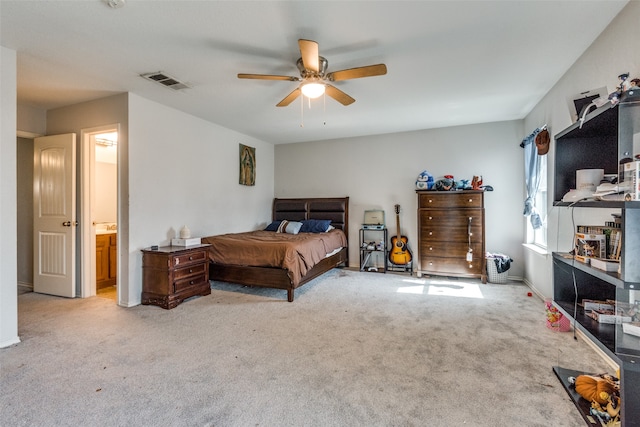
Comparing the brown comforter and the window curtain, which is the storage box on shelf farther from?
the brown comforter

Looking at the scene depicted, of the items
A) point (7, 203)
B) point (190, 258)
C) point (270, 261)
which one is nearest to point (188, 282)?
point (190, 258)

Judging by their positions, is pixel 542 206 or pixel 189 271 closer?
pixel 189 271

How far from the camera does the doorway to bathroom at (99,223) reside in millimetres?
3836

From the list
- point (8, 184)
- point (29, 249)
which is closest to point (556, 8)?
point (8, 184)

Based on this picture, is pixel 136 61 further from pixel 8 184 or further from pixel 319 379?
pixel 319 379

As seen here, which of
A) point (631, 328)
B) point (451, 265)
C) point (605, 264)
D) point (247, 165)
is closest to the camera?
point (631, 328)

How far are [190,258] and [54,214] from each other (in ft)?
6.63

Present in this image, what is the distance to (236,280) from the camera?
159 inches

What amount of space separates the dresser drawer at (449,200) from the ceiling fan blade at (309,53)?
3.10 metres

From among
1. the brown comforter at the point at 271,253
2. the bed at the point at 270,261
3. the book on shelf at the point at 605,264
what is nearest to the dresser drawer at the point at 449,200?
the bed at the point at 270,261

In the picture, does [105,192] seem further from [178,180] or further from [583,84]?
[583,84]

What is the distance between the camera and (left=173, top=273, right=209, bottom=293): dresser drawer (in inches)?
139

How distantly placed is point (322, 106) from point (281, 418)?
11.6 ft

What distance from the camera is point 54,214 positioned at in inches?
156
